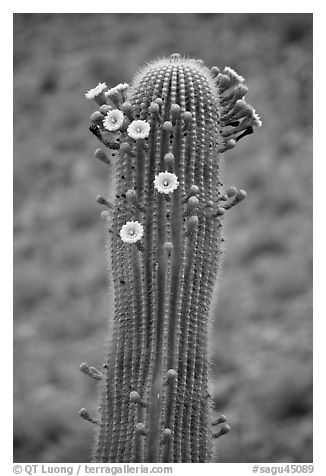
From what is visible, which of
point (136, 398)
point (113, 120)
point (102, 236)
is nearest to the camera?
point (136, 398)

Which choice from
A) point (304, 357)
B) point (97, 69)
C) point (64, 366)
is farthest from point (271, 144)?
point (64, 366)

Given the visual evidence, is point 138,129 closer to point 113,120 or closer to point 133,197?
point 113,120

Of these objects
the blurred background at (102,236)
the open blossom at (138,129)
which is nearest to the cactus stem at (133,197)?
the open blossom at (138,129)

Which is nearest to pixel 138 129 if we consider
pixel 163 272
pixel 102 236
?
pixel 163 272

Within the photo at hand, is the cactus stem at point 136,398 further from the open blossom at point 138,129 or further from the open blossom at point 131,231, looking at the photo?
the open blossom at point 138,129

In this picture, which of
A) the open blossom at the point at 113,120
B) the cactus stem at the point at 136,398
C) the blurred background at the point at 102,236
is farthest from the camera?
the blurred background at the point at 102,236

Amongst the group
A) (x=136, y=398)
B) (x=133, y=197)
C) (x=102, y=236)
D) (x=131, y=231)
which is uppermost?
(x=102, y=236)
